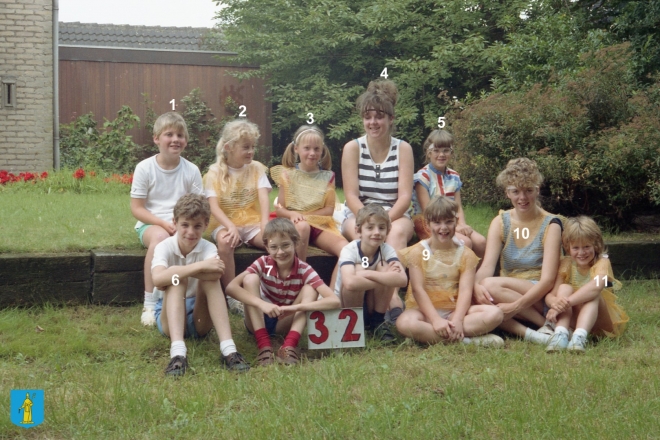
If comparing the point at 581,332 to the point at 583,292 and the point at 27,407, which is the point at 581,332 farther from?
the point at 27,407

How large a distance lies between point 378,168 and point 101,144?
30.8 feet

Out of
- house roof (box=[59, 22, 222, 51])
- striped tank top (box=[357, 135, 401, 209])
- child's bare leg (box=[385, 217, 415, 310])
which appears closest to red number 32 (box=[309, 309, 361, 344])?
child's bare leg (box=[385, 217, 415, 310])

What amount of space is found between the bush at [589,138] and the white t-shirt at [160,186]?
350 centimetres

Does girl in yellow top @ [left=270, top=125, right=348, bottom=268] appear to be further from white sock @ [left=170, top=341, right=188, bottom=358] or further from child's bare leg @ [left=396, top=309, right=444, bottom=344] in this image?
white sock @ [left=170, top=341, right=188, bottom=358]

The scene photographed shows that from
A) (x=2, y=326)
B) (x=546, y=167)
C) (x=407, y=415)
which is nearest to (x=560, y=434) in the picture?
(x=407, y=415)

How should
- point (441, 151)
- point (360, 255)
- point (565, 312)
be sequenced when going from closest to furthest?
point (565, 312) → point (360, 255) → point (441, 151)

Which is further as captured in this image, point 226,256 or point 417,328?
point 226,256

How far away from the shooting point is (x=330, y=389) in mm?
3785

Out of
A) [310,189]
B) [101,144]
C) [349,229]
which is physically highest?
[101,144]

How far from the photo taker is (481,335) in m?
4.86

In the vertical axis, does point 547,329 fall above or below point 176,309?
below

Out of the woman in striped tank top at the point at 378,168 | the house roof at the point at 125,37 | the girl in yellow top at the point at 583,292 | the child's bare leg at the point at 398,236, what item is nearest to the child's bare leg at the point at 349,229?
the woman in striped tank top at the point at 378,168

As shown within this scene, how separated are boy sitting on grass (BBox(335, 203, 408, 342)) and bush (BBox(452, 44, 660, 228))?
2813 mm

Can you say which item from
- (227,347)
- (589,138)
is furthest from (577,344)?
(589,138)
